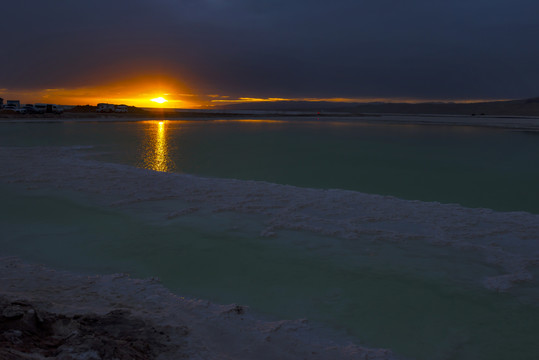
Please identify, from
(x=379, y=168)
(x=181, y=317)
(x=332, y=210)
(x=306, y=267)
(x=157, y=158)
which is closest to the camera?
(x=181, y=317)

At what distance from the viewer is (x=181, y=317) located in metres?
4.21

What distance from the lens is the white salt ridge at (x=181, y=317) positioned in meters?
3.66

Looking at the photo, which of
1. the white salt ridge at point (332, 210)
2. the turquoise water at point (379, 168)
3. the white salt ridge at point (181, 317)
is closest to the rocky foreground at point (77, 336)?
the white salt ridge at point (181, 317)

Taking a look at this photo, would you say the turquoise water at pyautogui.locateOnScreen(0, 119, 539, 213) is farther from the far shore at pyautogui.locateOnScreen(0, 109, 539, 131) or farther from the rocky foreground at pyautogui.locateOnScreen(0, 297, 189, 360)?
the far shore at pyautogui.locateOnScreen(0, 109, 539, 131)

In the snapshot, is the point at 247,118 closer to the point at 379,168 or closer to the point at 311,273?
the point at 379,168

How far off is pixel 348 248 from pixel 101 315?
12.9 feet

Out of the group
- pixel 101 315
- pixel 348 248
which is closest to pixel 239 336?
pixel 101 315

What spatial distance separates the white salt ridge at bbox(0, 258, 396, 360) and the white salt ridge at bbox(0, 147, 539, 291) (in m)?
2.77

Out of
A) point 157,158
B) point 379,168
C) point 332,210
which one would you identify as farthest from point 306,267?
point 157,158

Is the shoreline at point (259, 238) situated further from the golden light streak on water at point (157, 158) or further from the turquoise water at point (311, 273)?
A: the golden light streak on water at point (157, 158)

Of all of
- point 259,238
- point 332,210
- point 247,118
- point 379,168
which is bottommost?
point 259,238

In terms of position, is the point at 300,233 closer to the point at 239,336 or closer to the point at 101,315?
the point at 239,336

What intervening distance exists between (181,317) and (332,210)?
Result: 509 cm

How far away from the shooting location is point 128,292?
4777mm
